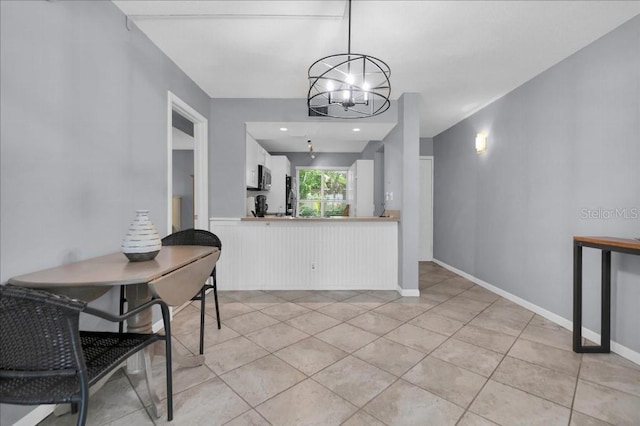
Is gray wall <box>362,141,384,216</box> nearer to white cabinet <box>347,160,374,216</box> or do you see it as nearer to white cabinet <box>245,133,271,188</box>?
white cabinet <box>347,160,374,216</box>

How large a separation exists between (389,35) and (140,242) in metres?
2.21

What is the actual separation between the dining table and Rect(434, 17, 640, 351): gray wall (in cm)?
290

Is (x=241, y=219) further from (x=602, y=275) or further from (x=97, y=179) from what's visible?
(x=602, y=275)

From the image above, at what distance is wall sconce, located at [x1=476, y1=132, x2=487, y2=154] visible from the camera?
3498 millimetres

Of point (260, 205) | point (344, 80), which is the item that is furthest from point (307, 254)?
point (344, 80)

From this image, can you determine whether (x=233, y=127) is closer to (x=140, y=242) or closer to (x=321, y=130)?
(x=321, y=130)

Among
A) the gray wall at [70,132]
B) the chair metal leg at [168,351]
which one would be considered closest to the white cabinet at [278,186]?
the gray wall at [70,132]

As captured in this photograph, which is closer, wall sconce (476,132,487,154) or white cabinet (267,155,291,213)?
wall sconce (476,132,487,154)

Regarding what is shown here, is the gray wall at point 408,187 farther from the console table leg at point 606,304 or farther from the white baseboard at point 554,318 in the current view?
the console table leg at point 606,304

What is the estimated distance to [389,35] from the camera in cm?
209

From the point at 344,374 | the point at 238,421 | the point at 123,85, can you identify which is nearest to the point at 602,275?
the point at 344,374

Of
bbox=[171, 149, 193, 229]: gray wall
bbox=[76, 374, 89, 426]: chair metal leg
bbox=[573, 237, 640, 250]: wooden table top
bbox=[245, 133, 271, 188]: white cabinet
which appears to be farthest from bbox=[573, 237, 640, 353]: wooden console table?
bbox=[171, 149, 193, 229]: gray wall

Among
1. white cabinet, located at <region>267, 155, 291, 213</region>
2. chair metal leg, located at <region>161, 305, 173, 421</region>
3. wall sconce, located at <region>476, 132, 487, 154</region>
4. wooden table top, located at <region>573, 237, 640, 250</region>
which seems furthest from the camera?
white cabinet, located at <region>267, 155, 291, 213</region>

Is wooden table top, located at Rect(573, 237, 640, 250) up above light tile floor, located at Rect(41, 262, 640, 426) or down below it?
above
